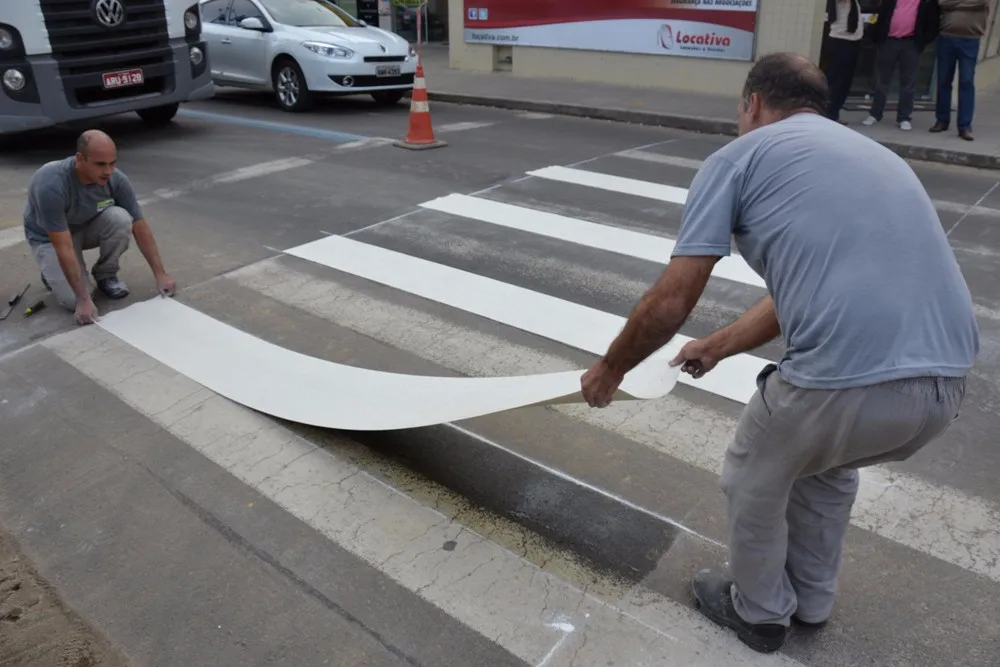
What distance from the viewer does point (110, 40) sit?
9852mm

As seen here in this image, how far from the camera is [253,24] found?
13070 millimetres

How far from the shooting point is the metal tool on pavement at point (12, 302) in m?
5.60

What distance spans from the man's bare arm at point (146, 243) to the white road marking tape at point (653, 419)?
60 centimetres

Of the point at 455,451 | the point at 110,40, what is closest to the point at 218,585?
the point at 455,451

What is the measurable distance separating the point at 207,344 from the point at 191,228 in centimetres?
263

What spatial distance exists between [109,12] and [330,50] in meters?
3.44

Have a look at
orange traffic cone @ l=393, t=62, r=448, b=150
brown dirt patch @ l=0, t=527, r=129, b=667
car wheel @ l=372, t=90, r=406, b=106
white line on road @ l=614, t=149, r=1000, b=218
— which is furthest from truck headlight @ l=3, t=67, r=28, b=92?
brown dirt patch @ l=0, t=527, r=129, b=667

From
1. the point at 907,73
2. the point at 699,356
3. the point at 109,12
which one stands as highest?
the point at 109,12

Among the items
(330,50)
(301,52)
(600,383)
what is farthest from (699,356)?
(301,52)

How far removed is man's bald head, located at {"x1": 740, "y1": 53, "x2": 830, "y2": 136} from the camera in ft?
7.82

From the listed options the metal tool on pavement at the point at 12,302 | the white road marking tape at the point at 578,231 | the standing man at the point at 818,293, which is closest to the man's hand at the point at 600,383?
the standing man at the point at 818,293

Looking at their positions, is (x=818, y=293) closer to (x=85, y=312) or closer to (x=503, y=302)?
(x=503, y=302)

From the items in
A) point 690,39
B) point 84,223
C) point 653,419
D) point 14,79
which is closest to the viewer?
point 653,419

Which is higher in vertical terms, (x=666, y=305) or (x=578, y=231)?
(x=666, y=305)
